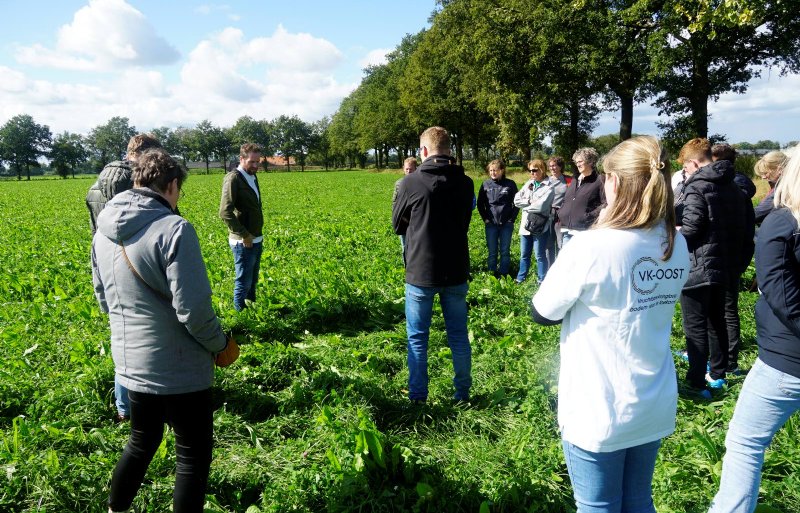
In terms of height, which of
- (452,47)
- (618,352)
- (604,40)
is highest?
(452,47)

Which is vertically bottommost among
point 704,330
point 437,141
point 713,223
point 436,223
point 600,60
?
point 704,330

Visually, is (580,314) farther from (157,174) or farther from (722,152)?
(722,152)

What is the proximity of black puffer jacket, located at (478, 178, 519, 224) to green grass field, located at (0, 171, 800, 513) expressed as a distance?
1.33m

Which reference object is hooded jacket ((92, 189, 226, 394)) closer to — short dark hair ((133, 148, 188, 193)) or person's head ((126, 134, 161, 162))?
short dark hair ((133, 148, 188, 193))

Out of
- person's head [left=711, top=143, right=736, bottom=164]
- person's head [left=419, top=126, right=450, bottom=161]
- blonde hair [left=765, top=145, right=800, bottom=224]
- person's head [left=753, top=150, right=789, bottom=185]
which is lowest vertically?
blonde hair [left=765, top=145, right=800, bottom=224]

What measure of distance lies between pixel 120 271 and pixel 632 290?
242cm

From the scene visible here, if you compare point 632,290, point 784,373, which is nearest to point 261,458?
point 632,290

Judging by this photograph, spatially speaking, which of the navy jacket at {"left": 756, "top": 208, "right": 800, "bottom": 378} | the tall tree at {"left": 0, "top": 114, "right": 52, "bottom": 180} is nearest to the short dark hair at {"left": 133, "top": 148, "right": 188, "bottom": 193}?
the navy jacket at {"left": 756, "top": 208, "right": 800, "bottom": 378}

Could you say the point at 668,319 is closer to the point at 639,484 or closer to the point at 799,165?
the point at 639,484

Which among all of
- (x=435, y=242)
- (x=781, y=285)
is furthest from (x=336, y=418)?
(x=781, y=285)

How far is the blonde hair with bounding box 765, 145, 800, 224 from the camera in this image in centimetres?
228

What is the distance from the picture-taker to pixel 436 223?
4125 mm

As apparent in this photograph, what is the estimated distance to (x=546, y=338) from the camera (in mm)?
5621

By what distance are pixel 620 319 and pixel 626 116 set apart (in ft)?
97.1
